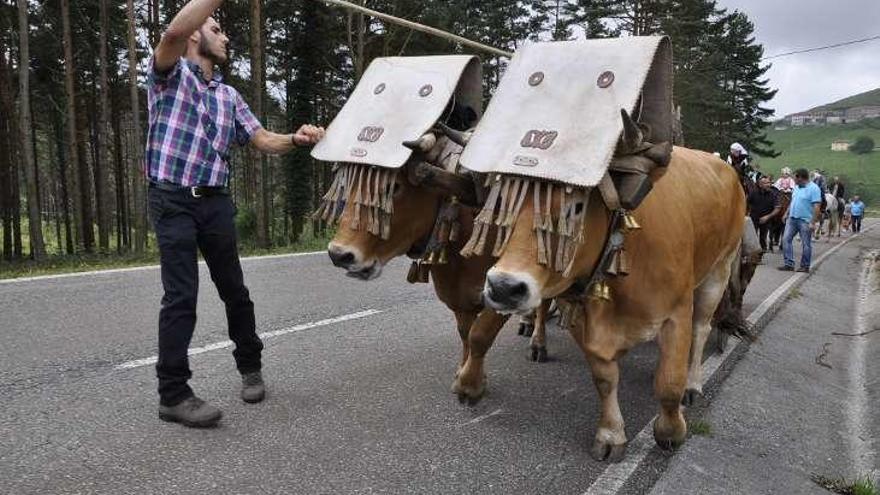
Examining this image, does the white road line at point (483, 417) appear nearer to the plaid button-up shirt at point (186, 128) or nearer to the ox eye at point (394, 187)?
the ox eye at point (394, 187)

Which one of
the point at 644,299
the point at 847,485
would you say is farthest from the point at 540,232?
the point at 847,485

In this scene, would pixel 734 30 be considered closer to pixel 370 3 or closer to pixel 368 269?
pixel 370 3

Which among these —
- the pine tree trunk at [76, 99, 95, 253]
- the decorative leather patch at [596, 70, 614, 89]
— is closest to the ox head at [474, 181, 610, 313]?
the decorative leather patch at [596, 70, 614, 89]

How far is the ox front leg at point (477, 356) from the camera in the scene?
381cm

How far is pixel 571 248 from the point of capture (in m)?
2.66

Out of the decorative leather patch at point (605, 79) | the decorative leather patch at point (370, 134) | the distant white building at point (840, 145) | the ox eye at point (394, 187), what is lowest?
the ox eye at point (394, 187)

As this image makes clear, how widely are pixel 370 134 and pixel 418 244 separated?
0.68 meters

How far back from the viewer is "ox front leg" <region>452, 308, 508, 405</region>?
3.81 meters

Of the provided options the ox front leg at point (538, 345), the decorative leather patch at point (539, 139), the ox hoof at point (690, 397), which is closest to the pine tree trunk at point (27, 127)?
the ox front leg at point (538, 345)

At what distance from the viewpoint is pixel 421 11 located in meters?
24.1

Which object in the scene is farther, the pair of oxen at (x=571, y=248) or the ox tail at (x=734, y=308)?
the ox tail at (x=734, y=308)

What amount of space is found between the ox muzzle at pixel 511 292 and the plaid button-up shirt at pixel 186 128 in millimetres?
1804

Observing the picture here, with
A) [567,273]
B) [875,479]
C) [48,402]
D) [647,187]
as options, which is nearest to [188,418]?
[48,402]

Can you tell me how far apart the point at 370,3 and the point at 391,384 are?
2201 cm
